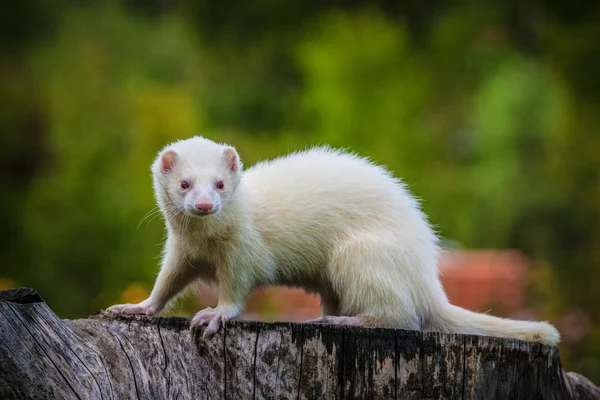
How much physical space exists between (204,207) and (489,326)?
3.58 feet

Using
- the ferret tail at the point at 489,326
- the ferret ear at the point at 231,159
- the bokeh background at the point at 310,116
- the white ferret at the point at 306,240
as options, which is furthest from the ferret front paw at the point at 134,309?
the bokeh background at the point at 310,116

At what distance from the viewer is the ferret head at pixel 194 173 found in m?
3.59

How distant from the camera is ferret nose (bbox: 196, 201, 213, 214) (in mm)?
3443

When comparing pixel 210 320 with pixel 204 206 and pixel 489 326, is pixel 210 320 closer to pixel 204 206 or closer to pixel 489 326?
pixel 204 206

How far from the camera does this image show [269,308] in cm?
965

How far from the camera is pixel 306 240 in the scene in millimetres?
3727

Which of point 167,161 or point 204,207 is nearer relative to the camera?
point 204,207

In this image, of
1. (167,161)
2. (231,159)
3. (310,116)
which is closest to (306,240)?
(231,159)

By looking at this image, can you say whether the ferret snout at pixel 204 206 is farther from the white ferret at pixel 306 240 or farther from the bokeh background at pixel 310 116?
the bokeh background at pixel 310 116

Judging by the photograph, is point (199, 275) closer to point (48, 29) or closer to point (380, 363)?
point (380, 363)

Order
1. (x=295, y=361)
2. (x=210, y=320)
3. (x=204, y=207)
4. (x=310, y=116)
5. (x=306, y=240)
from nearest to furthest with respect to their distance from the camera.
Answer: (x=295, y=361), (x=210, y=320), (x=204, y=207), (x=306, y=240), (x=310, y=116)

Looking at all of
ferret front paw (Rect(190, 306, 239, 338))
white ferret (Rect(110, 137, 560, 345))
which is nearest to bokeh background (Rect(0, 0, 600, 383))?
white ferret (Rect(110, 137, 560, 345))

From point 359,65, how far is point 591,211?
193 inches

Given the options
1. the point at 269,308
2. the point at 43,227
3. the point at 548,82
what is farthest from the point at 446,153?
the point at 269,308
